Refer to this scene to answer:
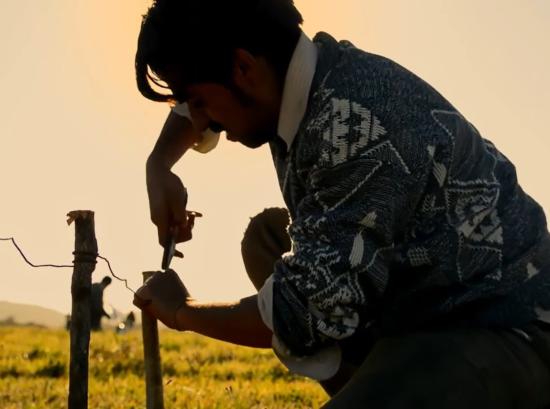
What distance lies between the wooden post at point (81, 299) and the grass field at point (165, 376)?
1538 mm

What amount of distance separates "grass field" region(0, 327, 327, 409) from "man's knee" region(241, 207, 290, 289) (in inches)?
92.4

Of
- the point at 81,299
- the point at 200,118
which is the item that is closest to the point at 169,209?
the point at 81,299

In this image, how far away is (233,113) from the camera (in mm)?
4117

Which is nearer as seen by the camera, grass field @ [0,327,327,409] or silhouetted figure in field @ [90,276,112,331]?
grass field @ [0,327,327,409]

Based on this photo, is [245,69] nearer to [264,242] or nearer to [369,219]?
[369,219]

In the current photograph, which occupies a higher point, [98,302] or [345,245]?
[98,302]

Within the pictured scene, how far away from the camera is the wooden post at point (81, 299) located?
5852 mm

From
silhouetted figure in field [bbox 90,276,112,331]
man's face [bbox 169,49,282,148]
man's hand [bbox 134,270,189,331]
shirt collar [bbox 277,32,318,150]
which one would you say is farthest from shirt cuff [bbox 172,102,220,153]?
silhouetted figure in field [bbox 90,276,112,331]

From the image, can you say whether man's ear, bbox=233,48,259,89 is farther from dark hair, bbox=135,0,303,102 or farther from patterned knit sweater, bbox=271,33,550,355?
patterned knit sweater, bbox=271,33,550,355

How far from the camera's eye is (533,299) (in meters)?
4.28

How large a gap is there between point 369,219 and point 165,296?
103cm

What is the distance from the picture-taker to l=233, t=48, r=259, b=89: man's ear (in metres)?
4.02

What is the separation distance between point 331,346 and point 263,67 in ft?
3.05

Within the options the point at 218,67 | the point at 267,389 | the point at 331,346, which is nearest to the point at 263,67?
the point at 218,67
